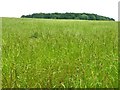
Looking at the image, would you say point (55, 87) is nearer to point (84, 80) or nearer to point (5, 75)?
point (84, 80)

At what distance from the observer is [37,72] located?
4.62 metres

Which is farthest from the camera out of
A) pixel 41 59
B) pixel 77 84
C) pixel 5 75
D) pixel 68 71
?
pixel 41 59

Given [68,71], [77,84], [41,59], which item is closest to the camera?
[77,84]

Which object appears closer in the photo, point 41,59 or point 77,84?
point 77,84

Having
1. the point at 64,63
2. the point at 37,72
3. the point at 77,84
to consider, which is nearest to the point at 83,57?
the point at 64,63

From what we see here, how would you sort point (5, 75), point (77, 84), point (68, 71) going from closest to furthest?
point (77, 84) < point (5, 75) < point (68, 71)

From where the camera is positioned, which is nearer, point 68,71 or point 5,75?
point 5,75

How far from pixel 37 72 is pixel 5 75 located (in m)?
0.51

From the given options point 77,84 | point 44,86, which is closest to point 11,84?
point 44,86

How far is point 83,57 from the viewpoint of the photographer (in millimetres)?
5410

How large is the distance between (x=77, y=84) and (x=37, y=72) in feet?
2.93

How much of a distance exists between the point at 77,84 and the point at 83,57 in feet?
4.87

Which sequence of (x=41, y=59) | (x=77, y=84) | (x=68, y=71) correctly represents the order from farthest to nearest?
(x=41, y=59) < (x=68, y=71) < (x=77, y=84)

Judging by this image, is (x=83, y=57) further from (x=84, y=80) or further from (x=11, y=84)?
(x=11, y=84)
